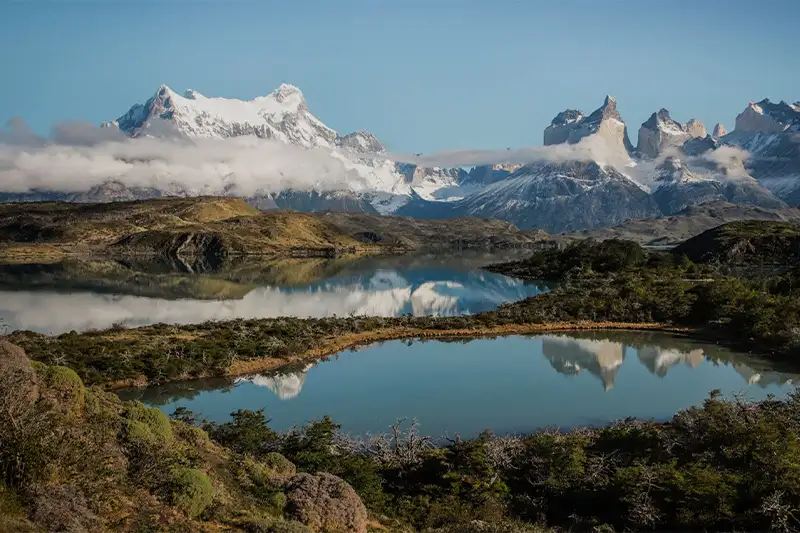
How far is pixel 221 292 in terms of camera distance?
110m

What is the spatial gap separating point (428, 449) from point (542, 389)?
2022 cm

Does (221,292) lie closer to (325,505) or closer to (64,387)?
(64,387)

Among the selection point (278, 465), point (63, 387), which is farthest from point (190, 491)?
point (278, 465)

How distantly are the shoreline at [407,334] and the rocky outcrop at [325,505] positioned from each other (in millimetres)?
32929

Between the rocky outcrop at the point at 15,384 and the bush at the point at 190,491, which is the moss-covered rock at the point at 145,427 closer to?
the bush at the point at 190,491

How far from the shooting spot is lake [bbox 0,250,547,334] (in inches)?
3159

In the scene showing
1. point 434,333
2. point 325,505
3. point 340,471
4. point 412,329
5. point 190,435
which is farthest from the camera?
point 412,329

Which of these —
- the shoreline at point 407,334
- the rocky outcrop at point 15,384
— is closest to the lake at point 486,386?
the shoreline at point 407,334

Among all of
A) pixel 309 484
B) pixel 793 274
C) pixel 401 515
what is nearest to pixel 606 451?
pixel 401 515

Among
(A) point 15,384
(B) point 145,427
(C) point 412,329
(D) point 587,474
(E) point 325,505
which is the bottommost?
(C) point 412,329

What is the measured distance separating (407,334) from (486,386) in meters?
21.9

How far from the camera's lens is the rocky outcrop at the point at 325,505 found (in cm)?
1645

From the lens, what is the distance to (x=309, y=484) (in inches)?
698

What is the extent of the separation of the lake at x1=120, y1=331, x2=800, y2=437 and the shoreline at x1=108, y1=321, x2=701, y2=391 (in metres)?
1.59
